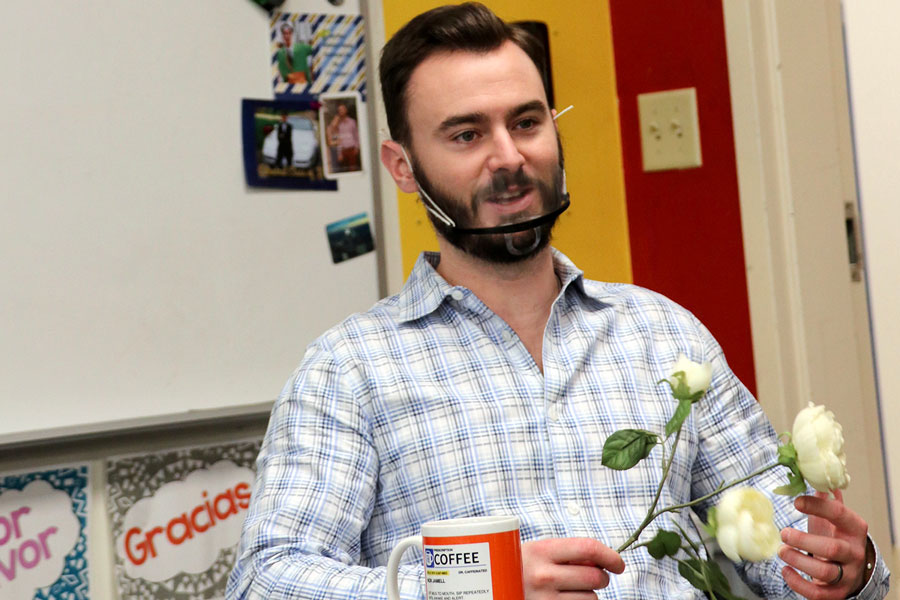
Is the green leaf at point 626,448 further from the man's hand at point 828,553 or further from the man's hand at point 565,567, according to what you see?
the man's hand at point 828,553

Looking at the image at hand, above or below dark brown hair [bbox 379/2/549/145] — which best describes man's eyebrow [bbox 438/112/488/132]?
below

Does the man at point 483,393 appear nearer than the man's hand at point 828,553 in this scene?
No

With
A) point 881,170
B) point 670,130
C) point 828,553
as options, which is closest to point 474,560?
point 828,553

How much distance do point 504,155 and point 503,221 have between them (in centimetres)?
8

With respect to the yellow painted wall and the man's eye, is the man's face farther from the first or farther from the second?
the yellow painted wall

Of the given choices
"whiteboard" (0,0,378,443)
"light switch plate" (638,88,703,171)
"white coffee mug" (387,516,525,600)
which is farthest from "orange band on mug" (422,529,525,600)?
"light switch plate" (638,88,703,171)

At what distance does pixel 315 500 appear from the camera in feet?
3.81

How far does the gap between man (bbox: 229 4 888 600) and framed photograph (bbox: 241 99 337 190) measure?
0.75ft

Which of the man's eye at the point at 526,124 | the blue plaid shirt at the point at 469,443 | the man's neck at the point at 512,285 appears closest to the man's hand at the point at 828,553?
the blue plaid shirt at the point at 469,443

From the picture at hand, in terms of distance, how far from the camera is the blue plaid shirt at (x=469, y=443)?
117cm

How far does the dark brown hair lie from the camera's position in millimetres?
1387

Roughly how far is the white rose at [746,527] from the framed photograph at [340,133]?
1.07 m

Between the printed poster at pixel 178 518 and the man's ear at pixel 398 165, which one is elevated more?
the man's ear at pixel 398 165

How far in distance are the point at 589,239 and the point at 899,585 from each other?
1.03m
